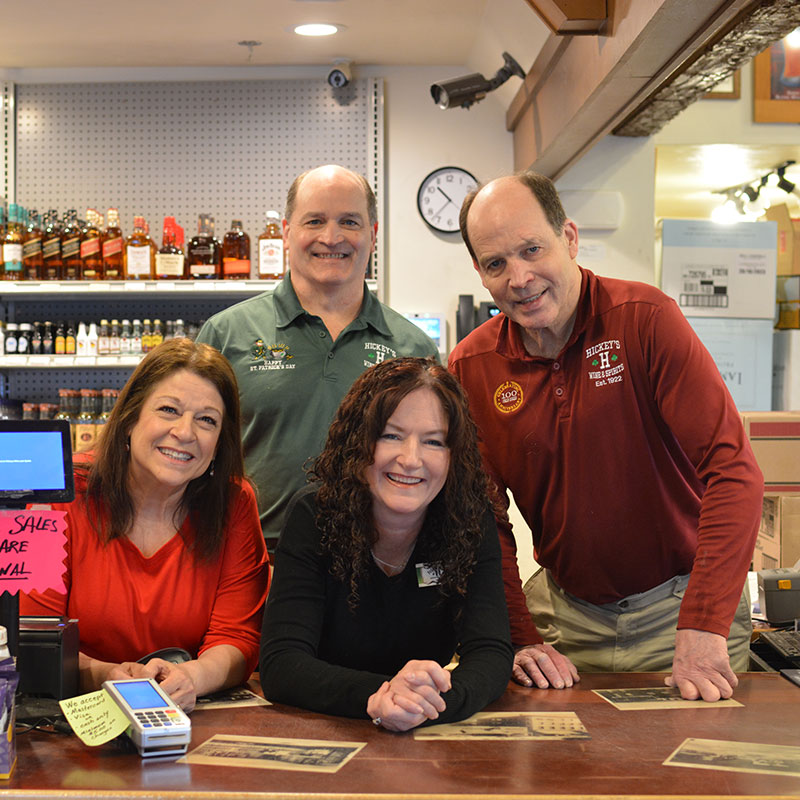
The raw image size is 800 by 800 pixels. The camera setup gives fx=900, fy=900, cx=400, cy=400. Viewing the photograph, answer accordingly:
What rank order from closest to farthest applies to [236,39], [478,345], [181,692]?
[181,692]
[478,345]
[236,39]

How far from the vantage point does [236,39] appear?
4.09 m

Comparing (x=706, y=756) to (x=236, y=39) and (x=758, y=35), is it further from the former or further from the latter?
(x=236, y=39)

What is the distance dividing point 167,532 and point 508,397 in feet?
2.62

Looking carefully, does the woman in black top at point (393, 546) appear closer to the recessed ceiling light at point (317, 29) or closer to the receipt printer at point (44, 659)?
the receipt printer at point (44, 659)

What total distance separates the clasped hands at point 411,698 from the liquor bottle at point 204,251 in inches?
120

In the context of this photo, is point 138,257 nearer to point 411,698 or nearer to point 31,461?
point 31,461

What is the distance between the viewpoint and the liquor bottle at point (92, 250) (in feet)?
13.8

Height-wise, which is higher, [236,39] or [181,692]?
[236,39]

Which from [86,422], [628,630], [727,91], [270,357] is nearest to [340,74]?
[727,91]

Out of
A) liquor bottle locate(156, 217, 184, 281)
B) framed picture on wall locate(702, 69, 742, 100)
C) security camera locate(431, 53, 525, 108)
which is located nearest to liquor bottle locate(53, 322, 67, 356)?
liquor bottle locate(156, 217, 184, 281)

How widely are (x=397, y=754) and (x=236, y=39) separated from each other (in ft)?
11.8

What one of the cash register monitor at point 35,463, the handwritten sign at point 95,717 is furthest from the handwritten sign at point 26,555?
the handwritten sign at point 95,717

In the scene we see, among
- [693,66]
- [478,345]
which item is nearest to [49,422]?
[478,345]

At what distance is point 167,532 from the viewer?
186 cm
